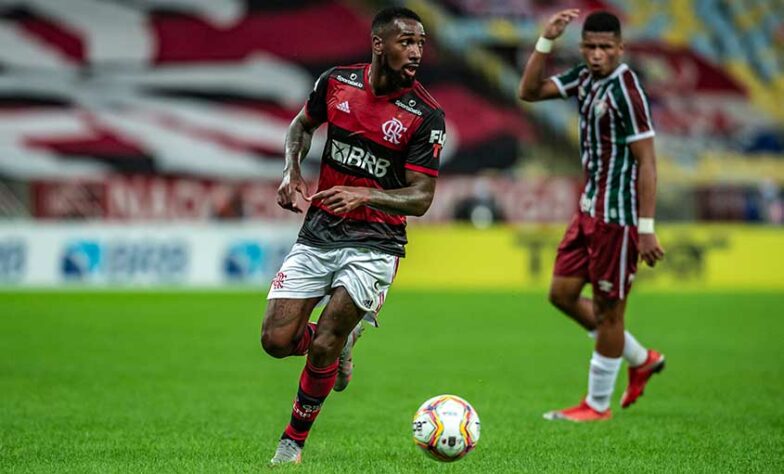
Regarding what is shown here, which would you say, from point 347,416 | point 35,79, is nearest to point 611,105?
point 347,416

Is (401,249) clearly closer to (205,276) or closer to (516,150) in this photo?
(205,276)

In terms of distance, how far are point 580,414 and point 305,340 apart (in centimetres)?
236

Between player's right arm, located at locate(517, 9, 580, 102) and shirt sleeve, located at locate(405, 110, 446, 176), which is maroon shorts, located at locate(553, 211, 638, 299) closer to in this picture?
player's right arm, located at locate(517, 9, 580, 102)

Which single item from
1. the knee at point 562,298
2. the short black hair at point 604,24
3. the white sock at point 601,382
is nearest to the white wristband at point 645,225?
the knee at point 562,298

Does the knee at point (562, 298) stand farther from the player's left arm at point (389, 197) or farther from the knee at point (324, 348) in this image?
the knee at point (324, 348)

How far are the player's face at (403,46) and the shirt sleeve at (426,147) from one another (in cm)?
26

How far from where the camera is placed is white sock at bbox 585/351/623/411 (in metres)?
7.91

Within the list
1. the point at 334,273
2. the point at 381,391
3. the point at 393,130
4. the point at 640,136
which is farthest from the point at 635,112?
the point at 381,391

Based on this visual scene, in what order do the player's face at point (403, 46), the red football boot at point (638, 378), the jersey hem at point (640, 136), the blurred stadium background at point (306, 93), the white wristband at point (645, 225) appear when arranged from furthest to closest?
1. the blurred stadium background at point (306, 93)
2. the red football boot at point (638, 378)
3. the jersey hem at point (640, 136)
4. the white wristband at point (645, 225)
5. the player's face at point (403, 46)

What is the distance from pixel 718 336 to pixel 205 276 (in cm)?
919

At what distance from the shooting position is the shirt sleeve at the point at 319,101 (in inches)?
255

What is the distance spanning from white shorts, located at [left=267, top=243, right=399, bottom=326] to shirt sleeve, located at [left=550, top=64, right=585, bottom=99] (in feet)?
7.61

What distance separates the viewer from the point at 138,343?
12.5 metres

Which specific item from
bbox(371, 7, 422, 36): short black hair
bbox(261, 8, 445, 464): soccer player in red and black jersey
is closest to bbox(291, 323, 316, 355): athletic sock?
bbox(261, 8, 445, 464): soccer player in red and black jersey
